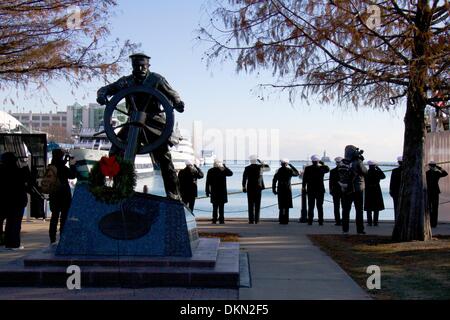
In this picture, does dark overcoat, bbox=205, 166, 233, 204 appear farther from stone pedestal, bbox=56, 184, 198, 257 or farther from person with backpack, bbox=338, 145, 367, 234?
stone pedestal, bbox=56, 184, 198, 257

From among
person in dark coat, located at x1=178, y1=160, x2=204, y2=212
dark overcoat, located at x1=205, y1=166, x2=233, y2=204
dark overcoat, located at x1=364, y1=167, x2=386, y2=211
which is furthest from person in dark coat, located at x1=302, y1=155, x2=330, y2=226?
person in dark coat, located at x1=178, y1=160, x2=204, y2=212

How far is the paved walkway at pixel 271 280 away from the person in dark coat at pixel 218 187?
129 inches

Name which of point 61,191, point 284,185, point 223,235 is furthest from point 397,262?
point 284,185

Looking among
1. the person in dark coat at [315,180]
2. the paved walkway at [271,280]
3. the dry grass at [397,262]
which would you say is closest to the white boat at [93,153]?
the person in dark coat at [315,180]

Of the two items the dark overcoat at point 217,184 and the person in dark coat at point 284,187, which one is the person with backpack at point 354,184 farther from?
the dark overcoat at point 217,184

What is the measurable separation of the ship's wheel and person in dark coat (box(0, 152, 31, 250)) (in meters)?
2.12

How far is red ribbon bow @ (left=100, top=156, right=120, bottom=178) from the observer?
8633 mm

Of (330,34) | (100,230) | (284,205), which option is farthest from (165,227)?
(284,205)

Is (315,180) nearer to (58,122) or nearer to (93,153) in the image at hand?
(93,153)

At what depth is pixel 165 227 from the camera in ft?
29.0

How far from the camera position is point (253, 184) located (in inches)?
667

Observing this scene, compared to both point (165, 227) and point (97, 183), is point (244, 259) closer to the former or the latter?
point (165, 227)

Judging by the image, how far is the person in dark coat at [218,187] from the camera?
1711 centimetres
